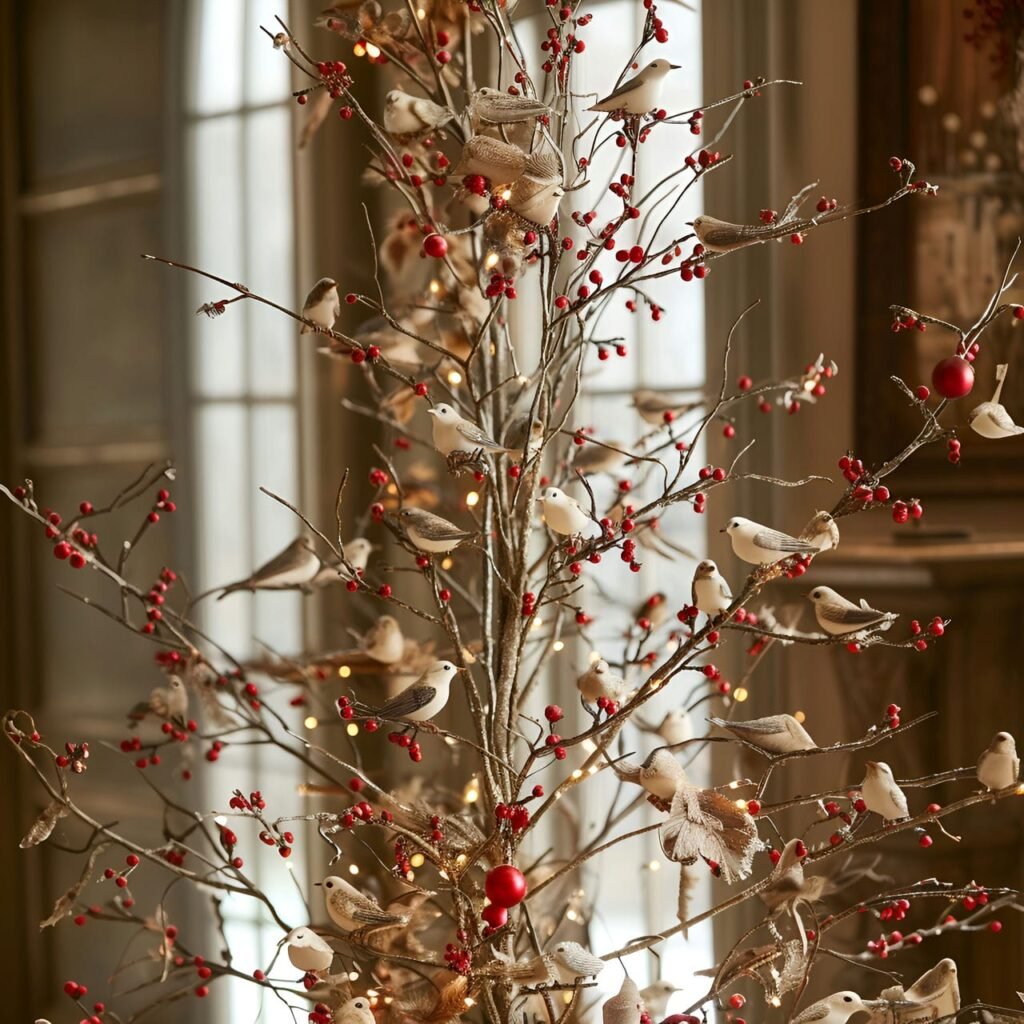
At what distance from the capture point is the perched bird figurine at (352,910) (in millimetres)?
908

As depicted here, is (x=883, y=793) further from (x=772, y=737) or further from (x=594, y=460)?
(x=594, y=460)

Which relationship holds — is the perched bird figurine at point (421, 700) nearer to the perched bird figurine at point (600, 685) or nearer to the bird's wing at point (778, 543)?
the perched bird figurine at point (600, 685)

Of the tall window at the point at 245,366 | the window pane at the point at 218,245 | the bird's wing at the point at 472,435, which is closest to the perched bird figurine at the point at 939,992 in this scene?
the bird's wing at the point at 472,435

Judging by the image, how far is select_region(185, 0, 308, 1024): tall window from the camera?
5.74 feet

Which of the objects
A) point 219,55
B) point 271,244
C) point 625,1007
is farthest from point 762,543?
point 219,55

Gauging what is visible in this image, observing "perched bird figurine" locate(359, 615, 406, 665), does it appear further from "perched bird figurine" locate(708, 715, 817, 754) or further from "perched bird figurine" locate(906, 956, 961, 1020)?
"perched bird figurine" locate(906, 956, 961, 1020)

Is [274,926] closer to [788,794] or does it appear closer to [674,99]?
[788,794]

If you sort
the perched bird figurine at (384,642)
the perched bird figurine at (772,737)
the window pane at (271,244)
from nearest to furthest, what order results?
the perched bird figurine at (772,737), the perched bird figurine at (384,642), the window pane at (271,244)

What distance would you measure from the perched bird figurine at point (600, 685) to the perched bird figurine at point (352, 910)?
0.70 ft

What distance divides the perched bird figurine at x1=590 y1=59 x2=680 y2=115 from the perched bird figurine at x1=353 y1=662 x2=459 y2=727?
0.41 meters

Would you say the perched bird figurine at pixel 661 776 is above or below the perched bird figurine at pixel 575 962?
above

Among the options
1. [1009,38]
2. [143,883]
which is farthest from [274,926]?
[1009,38]

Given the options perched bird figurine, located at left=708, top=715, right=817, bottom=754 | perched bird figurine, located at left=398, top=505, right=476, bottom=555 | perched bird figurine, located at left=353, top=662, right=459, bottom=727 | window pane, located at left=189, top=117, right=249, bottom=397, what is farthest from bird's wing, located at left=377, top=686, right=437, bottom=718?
window pane, located at left=189, top=117, right=249, bottom=397

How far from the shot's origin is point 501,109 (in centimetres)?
81
